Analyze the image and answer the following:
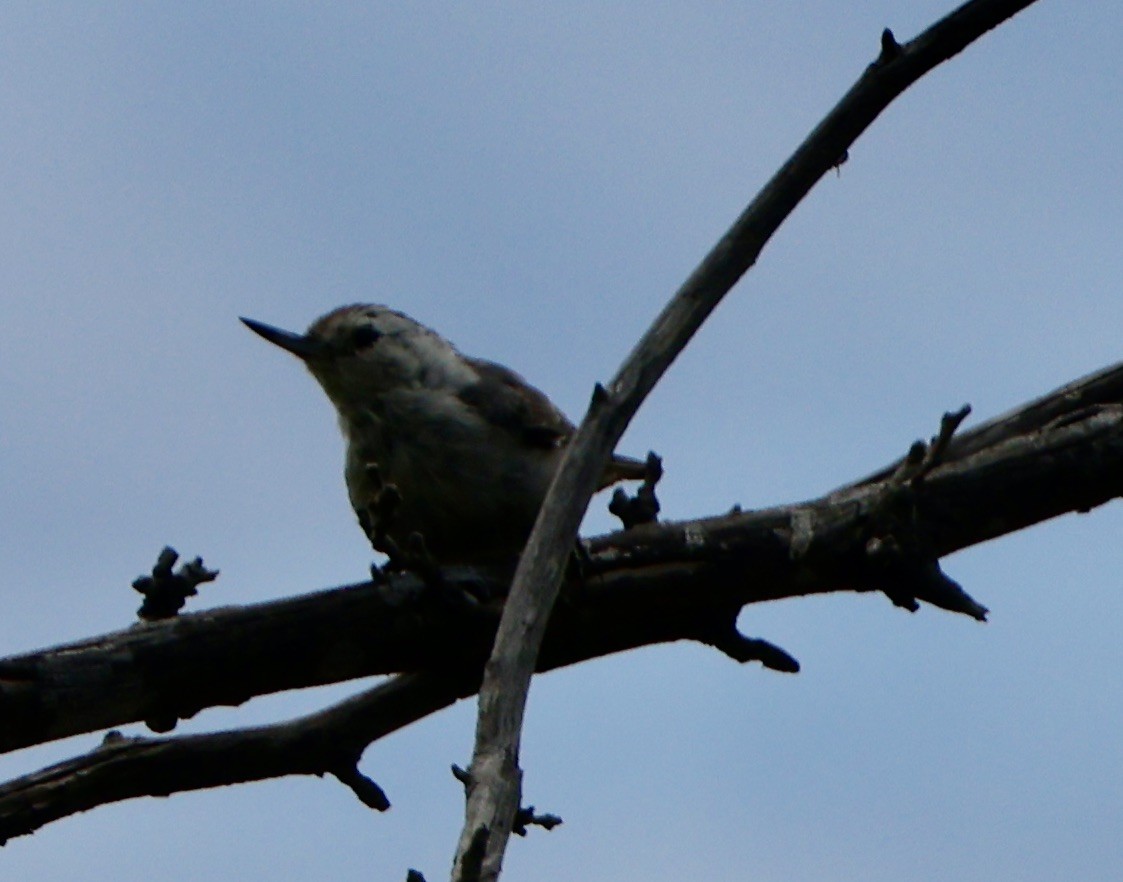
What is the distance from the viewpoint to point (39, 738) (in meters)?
4.16

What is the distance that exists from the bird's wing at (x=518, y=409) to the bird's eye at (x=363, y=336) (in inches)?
13.8

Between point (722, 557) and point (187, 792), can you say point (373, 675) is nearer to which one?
point (187, 792)

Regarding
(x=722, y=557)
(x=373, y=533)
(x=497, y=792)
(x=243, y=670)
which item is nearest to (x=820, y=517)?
(x=722, y=557)

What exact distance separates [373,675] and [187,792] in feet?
1.72

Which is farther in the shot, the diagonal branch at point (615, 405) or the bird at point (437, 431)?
the bird at point (437, 431)

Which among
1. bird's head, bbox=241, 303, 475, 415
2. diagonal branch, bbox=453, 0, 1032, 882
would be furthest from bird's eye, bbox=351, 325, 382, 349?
diagonal branch, bbox=453, 0, 1032, 882

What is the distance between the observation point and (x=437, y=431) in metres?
5.71

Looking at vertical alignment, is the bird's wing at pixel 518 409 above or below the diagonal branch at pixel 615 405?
above

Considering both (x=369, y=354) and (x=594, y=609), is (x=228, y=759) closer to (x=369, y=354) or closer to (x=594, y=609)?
(x=594, y=609)

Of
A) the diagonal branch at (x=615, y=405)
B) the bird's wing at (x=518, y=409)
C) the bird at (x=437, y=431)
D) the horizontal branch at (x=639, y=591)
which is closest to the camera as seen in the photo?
the diagonal branch at (x=615, y=405)

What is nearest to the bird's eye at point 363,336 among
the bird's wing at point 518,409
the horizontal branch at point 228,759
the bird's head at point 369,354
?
the bird's head at point 369,354

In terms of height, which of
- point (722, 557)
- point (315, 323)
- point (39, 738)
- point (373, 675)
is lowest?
point (39, 738)

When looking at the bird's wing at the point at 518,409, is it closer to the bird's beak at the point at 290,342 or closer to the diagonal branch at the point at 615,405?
the bird's beak at the point at 290,342

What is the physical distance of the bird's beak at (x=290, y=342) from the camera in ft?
20.4
